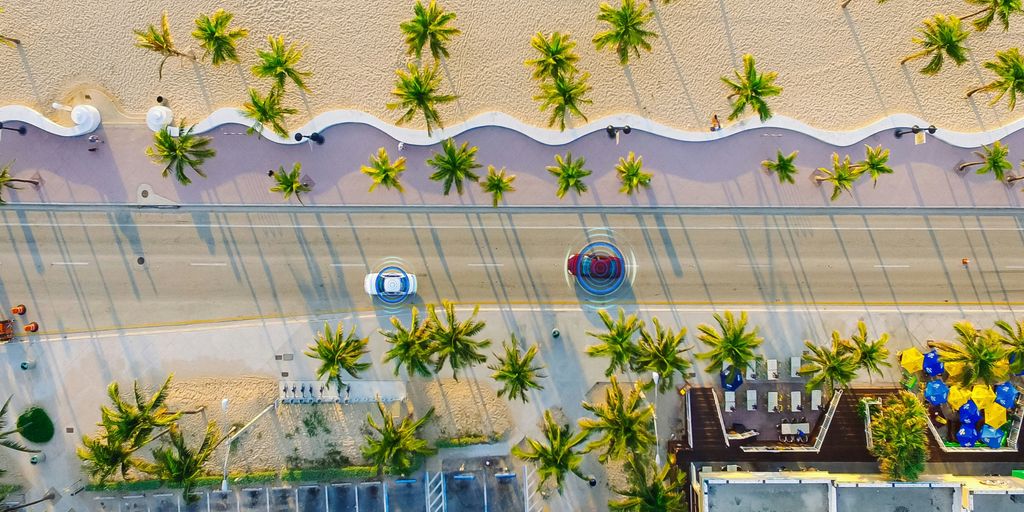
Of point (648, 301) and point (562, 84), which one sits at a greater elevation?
point (562, 84)

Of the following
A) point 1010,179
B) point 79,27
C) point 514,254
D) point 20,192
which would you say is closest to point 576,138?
point 514,254

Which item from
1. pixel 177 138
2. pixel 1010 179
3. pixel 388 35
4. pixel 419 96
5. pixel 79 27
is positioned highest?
pixel 79 27

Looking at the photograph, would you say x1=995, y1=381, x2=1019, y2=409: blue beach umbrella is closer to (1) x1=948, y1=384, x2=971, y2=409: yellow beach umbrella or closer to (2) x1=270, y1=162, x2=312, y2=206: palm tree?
(1) x1=948, y1=384, x2=971, y2=409: yellow beach umbrella

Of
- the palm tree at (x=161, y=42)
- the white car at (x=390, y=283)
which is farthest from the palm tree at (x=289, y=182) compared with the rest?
the palm tree at (x=161, y=42)

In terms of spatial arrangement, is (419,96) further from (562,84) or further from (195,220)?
(195,220)

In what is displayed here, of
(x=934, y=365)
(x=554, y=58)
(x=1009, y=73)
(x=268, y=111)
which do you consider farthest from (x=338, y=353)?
(x=1009, y=73)
